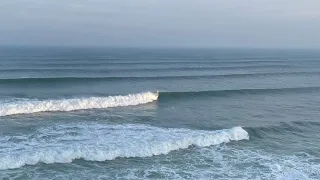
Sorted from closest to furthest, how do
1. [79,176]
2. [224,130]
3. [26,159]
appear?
[79,176]
[26,159]
[224,130]

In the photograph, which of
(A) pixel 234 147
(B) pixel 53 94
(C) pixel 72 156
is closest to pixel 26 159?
(C) pixel 72 156

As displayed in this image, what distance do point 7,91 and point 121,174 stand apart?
70.6ft

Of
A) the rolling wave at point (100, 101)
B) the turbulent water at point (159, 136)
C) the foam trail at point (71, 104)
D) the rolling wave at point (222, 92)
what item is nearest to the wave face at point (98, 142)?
the turbulent water at point (159, 136)

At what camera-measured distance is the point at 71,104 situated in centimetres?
2650

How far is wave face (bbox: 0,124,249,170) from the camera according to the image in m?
15.4

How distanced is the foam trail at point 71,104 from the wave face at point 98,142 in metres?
5.00

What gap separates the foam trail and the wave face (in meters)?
5.00

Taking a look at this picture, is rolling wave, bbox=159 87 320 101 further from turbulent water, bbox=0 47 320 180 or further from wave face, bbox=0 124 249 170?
wave face, bbox=0 124 249 170

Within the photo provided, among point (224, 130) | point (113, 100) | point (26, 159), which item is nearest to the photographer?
point (26, 159)

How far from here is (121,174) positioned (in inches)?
557

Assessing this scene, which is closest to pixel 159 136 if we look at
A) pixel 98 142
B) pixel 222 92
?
pixel 98 142

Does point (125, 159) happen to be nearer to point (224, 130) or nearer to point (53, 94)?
point (224, 130)

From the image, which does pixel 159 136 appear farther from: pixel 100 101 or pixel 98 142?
pixel 100 101

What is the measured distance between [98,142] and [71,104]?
9696 millimetres
